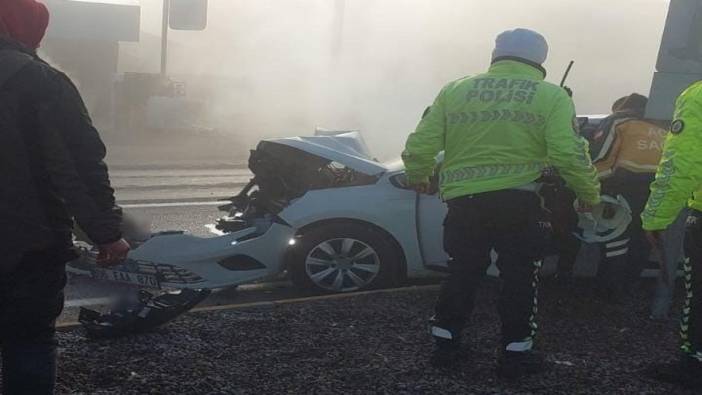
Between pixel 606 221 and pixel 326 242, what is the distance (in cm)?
178

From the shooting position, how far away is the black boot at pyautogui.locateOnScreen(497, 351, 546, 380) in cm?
389

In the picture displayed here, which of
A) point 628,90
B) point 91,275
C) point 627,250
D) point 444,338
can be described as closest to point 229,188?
point 91,275

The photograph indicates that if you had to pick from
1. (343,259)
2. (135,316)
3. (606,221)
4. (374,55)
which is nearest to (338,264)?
(343,259)

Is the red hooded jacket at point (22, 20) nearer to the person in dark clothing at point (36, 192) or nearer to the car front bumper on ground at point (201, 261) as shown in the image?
the person in dark clothing at point (36, 192)

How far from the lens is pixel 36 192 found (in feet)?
8.89

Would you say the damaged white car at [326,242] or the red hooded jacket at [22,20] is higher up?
the red hooded jacket at [22,20]

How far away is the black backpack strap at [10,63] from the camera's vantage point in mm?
2641

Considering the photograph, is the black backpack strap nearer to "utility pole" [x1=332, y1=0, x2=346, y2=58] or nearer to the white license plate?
the white license plate

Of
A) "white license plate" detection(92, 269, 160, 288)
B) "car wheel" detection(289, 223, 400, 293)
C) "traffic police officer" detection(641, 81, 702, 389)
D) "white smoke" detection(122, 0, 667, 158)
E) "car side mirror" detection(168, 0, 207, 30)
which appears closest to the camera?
"traffic police officer" detection(641, 81, 702, 389)

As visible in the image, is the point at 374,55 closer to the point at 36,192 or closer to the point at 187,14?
the point at 187,14

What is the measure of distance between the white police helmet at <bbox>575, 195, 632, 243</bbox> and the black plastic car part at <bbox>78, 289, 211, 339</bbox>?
2455mm

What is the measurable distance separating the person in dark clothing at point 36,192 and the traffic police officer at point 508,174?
1776mm

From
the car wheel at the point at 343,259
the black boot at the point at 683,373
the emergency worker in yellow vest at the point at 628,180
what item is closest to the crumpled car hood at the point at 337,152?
the car wheel at the point at 343,259

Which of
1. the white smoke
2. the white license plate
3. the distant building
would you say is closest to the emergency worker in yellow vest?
the white license plate
